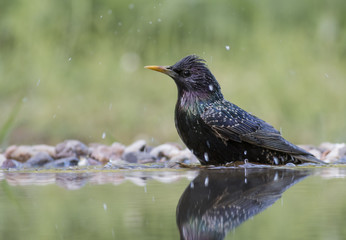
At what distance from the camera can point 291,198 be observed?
2.53 meters

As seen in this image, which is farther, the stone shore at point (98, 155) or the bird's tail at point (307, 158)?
the stone shore at point (98, 155)

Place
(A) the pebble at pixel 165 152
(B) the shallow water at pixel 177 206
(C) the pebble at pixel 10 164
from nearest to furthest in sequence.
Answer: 1. (B) the shallow water at pixel 177 206
2. (C) the pebble at pixel 10 164
3. (A) the pebble at pixel 165 152

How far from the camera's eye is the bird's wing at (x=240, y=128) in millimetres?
4250

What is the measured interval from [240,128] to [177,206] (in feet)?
6.76

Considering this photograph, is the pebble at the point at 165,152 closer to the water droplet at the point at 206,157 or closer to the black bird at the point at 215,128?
the black bird at the point at 215,128

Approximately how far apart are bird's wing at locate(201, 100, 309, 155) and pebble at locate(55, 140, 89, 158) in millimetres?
1798

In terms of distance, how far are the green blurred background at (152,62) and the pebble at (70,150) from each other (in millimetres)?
1024

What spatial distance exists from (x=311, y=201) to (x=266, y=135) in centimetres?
206

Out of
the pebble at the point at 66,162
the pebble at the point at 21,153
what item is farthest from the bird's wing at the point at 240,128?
the pebble at the point at 21,153

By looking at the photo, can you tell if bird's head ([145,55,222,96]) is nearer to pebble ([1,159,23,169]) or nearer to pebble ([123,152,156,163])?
pebble ([123,152,156,163])

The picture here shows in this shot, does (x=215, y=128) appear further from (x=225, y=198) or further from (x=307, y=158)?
(x=225, y=198)

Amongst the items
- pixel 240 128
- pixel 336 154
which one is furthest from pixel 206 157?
pixel 336 154

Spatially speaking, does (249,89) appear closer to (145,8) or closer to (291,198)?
(145,8)

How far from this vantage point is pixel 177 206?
237cm
